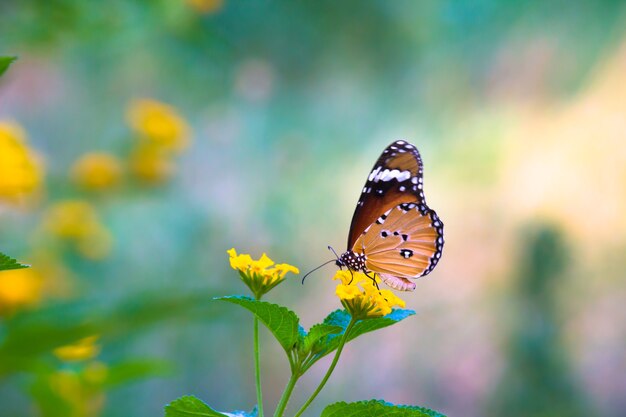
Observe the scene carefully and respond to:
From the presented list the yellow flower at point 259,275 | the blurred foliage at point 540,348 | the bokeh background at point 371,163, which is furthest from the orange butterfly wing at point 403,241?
the blurred foliage at point 540,348

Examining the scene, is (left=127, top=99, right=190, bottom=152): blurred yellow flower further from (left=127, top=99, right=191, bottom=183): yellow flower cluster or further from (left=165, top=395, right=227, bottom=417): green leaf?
(left=165, top=395, right=227, bottom=417): green leaf

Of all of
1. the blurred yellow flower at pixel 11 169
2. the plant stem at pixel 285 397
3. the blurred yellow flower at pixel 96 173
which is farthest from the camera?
the blurred yellow flower at pixel 96 173

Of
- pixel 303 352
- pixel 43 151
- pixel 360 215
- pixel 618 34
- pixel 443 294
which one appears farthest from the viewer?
pixel 618 34

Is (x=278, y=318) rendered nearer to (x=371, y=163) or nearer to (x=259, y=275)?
(x=259, y=275)

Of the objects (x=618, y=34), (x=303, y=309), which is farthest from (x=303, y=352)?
(x=618, y=34)

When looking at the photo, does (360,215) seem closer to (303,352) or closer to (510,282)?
(303,352)

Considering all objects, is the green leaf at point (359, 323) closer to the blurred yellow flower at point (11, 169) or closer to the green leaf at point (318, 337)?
the green leaf at point (318, 337)

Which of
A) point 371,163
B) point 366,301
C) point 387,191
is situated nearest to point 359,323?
point 366,301
